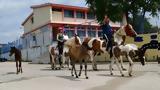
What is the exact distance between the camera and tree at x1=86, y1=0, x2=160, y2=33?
138ft

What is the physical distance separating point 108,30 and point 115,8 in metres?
20.4

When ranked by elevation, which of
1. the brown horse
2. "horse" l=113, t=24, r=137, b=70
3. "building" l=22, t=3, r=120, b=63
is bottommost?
the brown horse

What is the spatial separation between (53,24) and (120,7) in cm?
1608

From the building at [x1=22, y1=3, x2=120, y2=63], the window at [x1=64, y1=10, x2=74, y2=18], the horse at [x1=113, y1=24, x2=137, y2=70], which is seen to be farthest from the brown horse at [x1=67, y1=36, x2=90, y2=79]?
the window at [x1=64, y1=10, x2=74, y2=18]

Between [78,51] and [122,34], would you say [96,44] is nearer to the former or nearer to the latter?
[78,51]

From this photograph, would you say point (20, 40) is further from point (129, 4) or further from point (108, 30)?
point (108, 30)

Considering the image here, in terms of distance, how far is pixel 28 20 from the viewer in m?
69.7

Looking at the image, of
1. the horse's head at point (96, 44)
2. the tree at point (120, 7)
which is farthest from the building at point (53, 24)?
the horse's head at point (96, 44)

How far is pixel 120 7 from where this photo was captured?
137 feet

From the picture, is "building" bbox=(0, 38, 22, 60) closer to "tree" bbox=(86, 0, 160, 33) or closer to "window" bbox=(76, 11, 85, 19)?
"window" bbox=(76, 11, 85, 19)

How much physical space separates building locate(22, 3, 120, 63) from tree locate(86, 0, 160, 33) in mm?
10480

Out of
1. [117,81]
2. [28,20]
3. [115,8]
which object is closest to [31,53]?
[28,20]

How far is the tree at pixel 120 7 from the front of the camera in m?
42.2

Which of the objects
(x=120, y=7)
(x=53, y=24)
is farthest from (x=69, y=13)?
(x=120, y=7)
